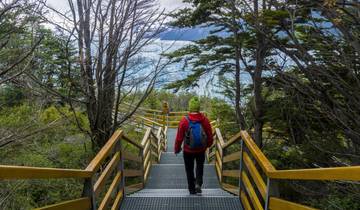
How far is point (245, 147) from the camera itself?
5645mm

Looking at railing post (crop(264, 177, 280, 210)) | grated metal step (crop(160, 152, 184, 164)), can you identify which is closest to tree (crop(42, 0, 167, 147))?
railing post (crop(264, 177, 280, 210))

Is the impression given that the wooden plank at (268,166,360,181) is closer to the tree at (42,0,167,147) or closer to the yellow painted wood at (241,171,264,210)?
the yellow painted wood at (241,171,264,210)

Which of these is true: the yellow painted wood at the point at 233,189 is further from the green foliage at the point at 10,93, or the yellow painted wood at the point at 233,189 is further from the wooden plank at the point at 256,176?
the green foliage at the point at 10,93

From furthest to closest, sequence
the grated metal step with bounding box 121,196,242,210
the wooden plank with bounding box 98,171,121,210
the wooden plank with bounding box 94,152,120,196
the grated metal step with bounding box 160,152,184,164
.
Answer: the grated metal step with bounding box 160,152,184,164 → the grated metal step with bounding box 121,196,242,210 → the wooden plank with bounding box 98,171,121,210 → the wooden plank with bounding box 94,152,120,196

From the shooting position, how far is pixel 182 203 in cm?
574

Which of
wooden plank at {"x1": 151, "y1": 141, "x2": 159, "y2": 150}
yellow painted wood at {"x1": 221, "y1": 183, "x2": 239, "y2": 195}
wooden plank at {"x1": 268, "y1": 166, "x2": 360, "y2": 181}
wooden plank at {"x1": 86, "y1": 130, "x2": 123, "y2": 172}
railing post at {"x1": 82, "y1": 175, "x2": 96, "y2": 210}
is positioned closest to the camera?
wooden plank at {"x1": 268, "y1": 166, "x2": 360, "y2": 181}

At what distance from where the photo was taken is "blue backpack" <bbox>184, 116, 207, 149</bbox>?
20.4 ft

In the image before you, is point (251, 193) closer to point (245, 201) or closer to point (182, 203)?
point (245, 201)

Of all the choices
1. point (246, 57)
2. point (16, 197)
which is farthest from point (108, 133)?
point (246, 57)

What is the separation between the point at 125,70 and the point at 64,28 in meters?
1.29

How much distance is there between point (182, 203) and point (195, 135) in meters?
1.00

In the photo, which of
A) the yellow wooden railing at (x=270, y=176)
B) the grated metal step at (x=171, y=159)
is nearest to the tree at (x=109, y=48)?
the yellow wooden railing at (x=270, y=176)

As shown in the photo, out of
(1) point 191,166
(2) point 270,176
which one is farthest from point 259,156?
(1) point 191,166

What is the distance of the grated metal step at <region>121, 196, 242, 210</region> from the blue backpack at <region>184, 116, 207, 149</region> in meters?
0.75
